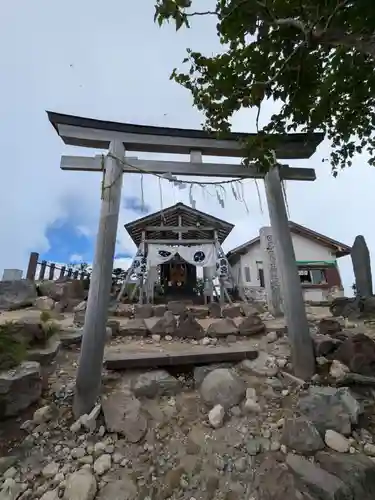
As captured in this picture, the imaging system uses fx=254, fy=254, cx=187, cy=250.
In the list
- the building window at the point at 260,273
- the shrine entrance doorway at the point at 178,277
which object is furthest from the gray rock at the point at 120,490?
the building window at the point at 260,273

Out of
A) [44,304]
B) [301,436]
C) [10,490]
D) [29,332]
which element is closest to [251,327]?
[301,436]

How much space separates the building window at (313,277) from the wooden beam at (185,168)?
1327 centimetres

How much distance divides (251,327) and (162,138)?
354 cm

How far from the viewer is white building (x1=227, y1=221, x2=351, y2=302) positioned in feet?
51.5

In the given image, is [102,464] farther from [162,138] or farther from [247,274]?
[247,274]

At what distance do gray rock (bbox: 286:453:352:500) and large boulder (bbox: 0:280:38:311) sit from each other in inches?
338

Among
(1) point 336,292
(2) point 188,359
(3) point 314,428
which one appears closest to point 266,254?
(2) point 188,359

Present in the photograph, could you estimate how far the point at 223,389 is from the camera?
274 cm

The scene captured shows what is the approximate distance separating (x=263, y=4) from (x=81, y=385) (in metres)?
4.11

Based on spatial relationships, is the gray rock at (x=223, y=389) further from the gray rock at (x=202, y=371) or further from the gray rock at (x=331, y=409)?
the gray rock at (x=331, y=409)

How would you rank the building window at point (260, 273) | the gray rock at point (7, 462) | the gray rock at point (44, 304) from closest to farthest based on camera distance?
the gray rock at point (7, 462) < the gray rock at point (44, 304) < the building window at point (260, 273)

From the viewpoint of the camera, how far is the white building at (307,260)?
15.7 metres

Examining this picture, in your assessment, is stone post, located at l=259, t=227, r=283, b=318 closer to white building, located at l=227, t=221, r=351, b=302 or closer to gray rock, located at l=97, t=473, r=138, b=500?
gray rock, located at l=97, t=473, r=138, b=500

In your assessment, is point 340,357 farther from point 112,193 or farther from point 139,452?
point 112,193
